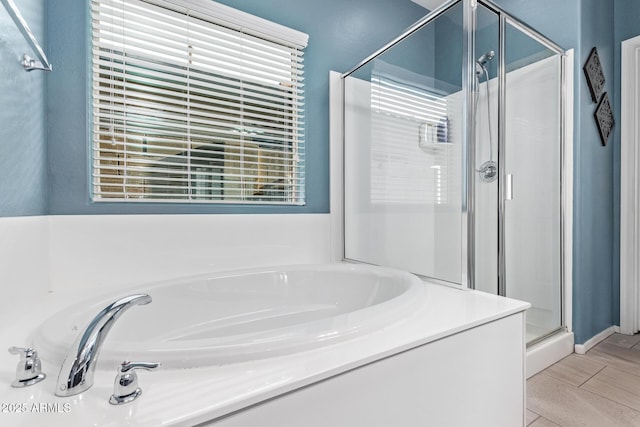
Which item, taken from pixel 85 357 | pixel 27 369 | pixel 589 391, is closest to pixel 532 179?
pixel 589 391

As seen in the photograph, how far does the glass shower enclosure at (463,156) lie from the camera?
1.54 m

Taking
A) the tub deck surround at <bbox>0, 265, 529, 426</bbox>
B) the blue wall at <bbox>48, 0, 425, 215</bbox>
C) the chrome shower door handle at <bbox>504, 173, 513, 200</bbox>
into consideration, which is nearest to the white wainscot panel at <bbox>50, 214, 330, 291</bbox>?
the blue wall at <bbox>48, 0, 425, 215</bbox>

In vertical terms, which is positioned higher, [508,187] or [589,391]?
[508,187]

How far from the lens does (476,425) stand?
40.5 inches

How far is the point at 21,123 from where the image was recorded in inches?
45.5

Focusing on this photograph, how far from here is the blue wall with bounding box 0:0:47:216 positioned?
1.03m

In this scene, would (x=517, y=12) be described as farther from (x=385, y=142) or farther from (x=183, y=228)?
(x=183, y=228)

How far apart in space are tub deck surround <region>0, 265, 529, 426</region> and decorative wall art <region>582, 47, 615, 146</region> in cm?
188

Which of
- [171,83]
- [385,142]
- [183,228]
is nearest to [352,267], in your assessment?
[385,142]

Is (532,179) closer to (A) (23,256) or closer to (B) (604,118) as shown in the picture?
(B) (604,118)

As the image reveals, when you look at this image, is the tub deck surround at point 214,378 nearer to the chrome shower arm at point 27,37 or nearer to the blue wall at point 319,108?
the blue wall at point 319,108

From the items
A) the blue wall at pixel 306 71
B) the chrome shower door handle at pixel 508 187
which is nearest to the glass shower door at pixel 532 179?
the chrome shower door handle at pixel 508 187

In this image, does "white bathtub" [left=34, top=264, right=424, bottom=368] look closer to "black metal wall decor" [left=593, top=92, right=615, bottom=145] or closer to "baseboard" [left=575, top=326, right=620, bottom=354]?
"baseboard" [left=575, top=326, right=620, bottom=354]

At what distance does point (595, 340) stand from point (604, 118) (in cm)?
146
